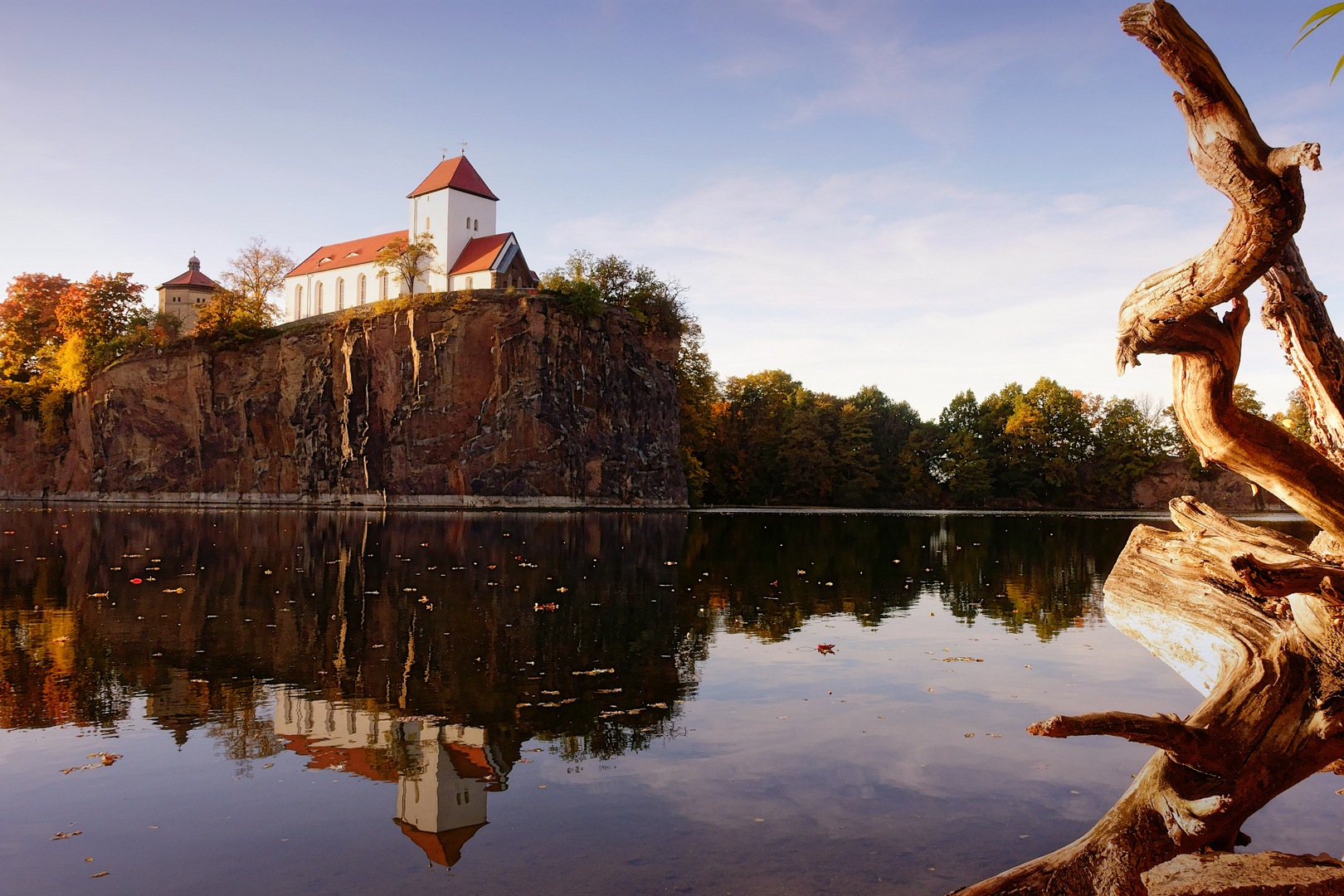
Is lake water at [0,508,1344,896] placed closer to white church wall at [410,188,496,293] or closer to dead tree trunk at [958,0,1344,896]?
dead tree trunk at [958,0,1344,896]

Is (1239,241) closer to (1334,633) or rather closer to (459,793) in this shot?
(1334,633)

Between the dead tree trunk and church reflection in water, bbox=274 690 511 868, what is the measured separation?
399cm

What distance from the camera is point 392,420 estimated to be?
7431 cm

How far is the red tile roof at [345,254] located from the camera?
311 feet

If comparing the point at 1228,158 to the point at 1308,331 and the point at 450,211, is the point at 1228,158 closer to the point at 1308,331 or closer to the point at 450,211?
the point at 1308,331

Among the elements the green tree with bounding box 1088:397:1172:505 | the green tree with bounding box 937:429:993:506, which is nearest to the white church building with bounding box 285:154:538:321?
the green tree with bounding box 937:429:993:506

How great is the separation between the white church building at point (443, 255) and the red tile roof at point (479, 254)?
82 mm

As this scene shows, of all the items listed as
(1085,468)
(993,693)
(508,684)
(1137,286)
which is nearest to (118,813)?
(508,684)

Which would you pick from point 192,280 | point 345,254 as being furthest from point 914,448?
point 192,280

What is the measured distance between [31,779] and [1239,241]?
9.57 m

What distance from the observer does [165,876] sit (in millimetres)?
Answer: 5824

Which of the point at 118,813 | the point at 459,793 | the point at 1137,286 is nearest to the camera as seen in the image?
the point at 1137,286

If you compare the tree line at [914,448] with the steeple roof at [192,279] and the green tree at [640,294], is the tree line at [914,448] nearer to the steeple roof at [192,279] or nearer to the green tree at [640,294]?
the green tree at [640,294]

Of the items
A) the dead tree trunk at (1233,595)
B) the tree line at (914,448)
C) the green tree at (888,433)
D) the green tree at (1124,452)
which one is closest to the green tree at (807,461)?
the tree line at (914,448)
